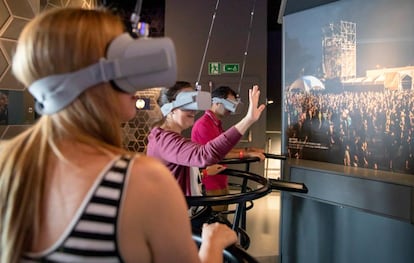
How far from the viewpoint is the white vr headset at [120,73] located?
76 centimetres

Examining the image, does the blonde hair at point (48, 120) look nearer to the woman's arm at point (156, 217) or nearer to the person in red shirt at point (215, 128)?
the woman's arm at point (156, 217)

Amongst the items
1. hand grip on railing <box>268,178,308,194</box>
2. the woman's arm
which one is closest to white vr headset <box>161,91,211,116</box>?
hand grip on railing <box>268,178,308,194</box>

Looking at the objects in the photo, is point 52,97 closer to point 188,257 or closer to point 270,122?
point 188,257

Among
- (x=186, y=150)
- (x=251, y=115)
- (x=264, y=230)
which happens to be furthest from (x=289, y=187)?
(x=264, y=230)

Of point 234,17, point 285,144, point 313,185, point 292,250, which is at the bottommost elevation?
point 292,250

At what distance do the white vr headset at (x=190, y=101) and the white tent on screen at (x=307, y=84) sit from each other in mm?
1024

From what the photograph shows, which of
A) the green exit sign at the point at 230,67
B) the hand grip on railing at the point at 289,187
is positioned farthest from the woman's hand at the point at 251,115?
the green exit sign at the point at 230,67

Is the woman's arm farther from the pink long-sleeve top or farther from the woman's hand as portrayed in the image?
the woman's hand

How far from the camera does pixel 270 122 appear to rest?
6969 mm

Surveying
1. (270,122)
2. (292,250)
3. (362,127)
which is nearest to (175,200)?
(362,127)

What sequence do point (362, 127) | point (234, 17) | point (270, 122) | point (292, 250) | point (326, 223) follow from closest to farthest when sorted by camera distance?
point (362, 127)
point (326, 223)
point (292, 250)
point (234, 17)
point (270, 122)

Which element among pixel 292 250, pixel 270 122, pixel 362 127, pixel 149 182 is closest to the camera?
pixel 149 182

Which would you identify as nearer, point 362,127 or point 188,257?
point 188,257

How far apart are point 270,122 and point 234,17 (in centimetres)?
196
